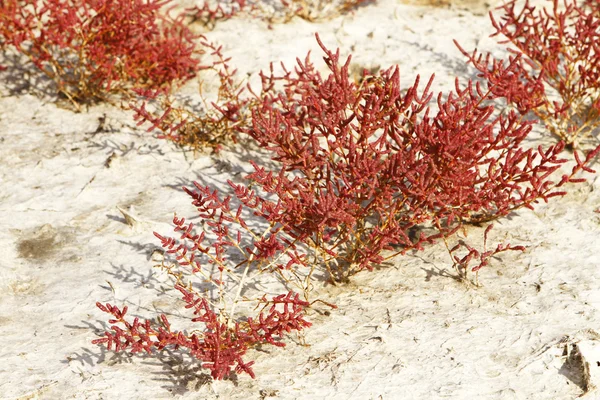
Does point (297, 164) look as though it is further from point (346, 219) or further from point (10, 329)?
point (10, 329)

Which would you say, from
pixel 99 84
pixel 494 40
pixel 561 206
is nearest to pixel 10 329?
pixel 99 84

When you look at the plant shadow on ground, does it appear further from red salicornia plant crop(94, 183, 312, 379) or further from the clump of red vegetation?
the clump of red vegetation

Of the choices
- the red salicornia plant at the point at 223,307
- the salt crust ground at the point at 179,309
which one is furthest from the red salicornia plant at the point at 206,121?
the red salicornia plant at the point at 223,307

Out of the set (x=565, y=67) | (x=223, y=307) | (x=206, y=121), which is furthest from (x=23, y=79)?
(x=565, y=67)

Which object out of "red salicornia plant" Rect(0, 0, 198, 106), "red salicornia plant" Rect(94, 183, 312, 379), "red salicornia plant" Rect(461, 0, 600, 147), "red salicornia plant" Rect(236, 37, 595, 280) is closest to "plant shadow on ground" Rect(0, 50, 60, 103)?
"red salicornia plant" Rect(0, 0, 198, 106)

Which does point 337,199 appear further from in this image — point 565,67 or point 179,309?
point 565,67

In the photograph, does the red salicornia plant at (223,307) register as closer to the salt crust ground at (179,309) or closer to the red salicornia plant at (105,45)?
the salt crust ground at (179,309)
